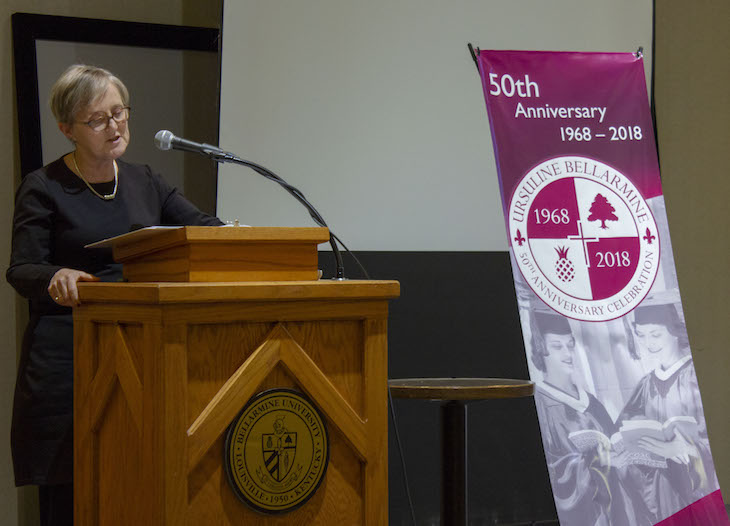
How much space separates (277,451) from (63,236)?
3.07 feet

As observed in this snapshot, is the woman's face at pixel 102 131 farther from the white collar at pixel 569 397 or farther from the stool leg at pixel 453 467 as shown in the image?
the white collar at pixel 569 397

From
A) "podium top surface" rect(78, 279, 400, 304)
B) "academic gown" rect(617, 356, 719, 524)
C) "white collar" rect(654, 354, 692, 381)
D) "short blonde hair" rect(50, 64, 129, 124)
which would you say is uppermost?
"short blonde hair" rect(50, 64, 129, 124)

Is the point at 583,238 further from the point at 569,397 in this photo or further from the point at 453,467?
the point at 453,467

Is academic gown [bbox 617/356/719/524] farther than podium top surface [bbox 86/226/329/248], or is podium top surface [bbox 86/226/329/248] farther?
academic gown [bbox 617/356/719/524]

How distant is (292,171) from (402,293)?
0.62 m

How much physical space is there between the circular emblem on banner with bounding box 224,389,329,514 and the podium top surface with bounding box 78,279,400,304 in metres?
0.17

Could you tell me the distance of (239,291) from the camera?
153 cm

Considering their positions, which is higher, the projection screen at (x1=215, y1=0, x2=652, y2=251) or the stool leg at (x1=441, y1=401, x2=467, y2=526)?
the projection screen at (x1=215, y1=0, x2=652, y2=251)

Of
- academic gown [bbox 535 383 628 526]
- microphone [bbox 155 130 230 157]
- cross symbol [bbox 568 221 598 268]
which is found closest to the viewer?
microphone [bbox 155 130 230 157]

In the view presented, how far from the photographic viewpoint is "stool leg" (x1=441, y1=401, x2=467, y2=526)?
7.97 feet

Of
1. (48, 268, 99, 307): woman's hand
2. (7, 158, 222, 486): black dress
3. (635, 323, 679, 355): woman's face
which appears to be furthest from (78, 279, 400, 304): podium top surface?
(635, 323, 679, 355): woman's face

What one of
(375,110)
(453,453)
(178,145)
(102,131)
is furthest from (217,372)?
(375,110)

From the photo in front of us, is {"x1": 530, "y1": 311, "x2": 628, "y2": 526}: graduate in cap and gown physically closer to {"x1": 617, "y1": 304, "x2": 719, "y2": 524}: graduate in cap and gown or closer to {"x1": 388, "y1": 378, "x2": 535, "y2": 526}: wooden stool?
{"x1": 617, "y1": 304, "x2": 719, "y2": 524}: graduate in cap and gown

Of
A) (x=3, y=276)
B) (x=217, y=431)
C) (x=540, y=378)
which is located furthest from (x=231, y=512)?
(x=3, y=276)
